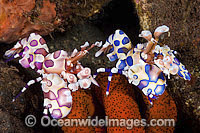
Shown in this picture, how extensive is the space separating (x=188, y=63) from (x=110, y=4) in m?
1.83

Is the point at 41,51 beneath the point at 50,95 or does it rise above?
above

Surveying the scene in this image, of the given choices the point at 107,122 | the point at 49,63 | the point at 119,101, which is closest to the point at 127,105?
the point at 119,101

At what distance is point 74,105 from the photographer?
8.13 ft

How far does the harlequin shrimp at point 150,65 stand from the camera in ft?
6.93

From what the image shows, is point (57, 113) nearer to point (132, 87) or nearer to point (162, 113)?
point (132, 87)

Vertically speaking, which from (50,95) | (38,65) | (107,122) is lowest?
(107,122)

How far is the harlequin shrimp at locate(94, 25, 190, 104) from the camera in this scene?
2.11m

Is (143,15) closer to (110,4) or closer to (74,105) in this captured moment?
(110,4)

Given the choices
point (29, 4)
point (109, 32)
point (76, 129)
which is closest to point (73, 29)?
point (109, 32)

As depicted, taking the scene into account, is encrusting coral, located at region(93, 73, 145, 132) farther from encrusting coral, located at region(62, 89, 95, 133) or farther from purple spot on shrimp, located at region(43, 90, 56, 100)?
purple spot on shrimp, located at region(43, 90, 56, 100)

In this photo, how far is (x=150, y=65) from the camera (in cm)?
232

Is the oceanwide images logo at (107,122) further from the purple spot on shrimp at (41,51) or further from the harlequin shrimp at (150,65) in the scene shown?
the purple spot on shrimp at (41,51)

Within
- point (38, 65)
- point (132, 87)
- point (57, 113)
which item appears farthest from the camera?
point (132, 87)

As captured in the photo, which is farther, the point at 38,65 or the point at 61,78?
the point at 38,65
